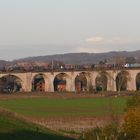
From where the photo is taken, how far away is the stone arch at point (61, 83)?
4647 inches

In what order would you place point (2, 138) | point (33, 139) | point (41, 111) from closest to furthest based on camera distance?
point (2, 138) → point (33, 139) → point (41, 111)

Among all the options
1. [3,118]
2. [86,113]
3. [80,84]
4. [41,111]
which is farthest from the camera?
[80,84]

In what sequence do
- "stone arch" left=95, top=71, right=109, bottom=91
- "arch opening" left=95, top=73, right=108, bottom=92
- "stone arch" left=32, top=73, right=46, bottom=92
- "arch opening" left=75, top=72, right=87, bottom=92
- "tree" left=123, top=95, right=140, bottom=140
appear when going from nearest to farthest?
"tree" left=123, top=95, right=140, bottom=140
"arch opening" left=95, top=73, right=108, bottom=92
"stone arch" left=95, top=71, right=109, bottom=91
"stone arch" left=32, top=73, right=46, bottom=92
"arch opening" left=75, top=72, right=87, bottom=92

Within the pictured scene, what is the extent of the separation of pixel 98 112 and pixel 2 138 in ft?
117

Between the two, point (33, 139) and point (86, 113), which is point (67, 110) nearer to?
point (86, 113)

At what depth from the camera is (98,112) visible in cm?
5750

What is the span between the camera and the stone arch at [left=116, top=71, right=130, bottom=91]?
371 feet

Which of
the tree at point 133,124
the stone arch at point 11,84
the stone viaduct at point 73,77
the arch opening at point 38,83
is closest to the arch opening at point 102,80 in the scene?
the stone viaduct at point 73,77

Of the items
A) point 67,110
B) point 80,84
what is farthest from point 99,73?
point 67,110

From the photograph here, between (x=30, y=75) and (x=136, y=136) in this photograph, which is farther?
(x=30, y=75)

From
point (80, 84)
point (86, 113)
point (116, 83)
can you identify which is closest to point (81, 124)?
point (86, 113)

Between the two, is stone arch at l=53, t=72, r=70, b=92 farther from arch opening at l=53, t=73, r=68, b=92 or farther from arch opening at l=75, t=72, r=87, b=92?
arch opening at l=75, t=72, r=87, b=92

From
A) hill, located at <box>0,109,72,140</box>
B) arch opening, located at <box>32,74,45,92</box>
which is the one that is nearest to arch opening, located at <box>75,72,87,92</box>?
arch opening, located at <box>32,74,45,92</box>

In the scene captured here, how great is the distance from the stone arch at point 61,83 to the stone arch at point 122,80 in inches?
372
